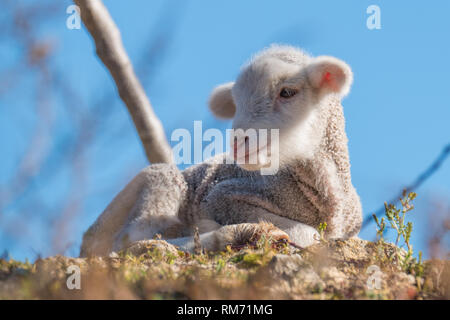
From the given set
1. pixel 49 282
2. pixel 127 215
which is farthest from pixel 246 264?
pixel 127 215

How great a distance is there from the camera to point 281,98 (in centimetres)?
461

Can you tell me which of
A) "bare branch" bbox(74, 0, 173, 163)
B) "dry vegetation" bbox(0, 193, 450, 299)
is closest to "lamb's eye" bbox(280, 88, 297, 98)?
"dry vegetation" bbox(0, 193, 450, 299)

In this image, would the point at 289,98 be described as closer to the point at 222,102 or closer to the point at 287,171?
the point at 287,171

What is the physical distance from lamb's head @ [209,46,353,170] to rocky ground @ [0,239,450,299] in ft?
5.04

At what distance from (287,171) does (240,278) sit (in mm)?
2280

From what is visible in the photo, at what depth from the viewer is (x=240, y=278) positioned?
2512mm

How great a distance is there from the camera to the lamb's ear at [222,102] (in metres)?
5.47

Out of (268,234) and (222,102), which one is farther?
(222,102)

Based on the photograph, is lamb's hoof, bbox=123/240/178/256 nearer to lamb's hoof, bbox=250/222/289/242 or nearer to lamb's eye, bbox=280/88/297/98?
lamb's hoof, bbox=250/222/289/242

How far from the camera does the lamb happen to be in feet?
14.8

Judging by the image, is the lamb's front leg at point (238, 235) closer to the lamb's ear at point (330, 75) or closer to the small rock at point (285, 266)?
the small rock at point (285, 266)

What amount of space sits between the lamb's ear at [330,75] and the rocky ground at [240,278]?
1.94 metres

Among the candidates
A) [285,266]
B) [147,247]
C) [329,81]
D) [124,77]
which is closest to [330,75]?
[329,81]

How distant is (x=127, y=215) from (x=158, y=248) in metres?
2.07
